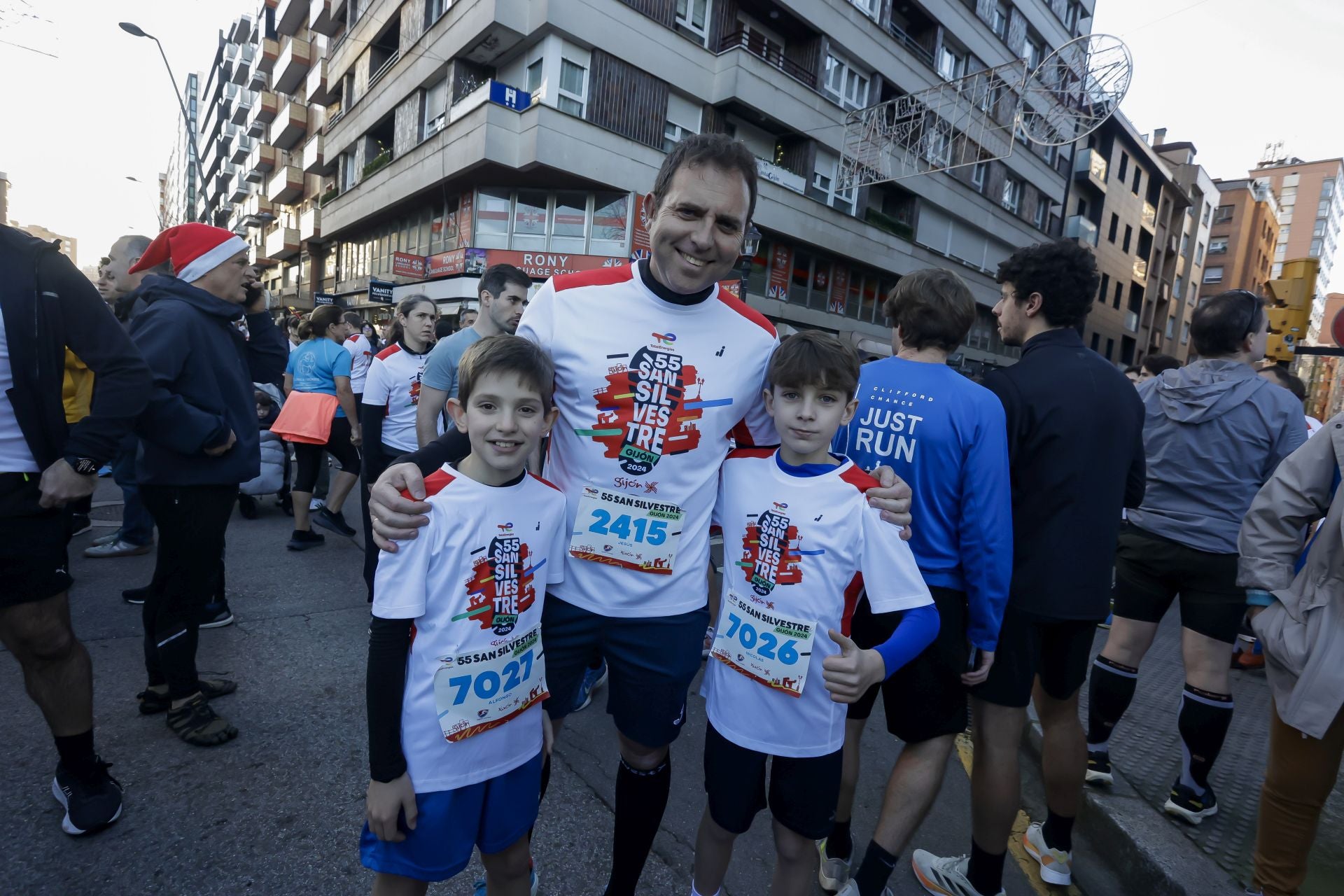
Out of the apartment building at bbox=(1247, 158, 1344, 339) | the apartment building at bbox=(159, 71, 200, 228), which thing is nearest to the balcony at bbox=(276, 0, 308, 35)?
the apartment building at bbox=(159, 71, 200, 228)

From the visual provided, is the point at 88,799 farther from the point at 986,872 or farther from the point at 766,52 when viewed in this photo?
the point at 766,52

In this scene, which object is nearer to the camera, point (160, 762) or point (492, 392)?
point (492, 392)

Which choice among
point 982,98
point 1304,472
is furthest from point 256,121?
point 1304,472

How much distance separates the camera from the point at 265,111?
40.9 meters

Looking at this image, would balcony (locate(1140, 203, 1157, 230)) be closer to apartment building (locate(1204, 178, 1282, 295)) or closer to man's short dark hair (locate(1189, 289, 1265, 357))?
apartment building (locate(1204, 178, 1282, 295))

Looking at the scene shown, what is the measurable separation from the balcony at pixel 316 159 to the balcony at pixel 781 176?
19599mm

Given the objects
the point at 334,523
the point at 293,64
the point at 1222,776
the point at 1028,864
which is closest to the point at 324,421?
the point at 334,523

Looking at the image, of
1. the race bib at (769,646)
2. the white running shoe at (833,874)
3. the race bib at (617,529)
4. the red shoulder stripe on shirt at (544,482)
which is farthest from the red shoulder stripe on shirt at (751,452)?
the white running shoe at (833,874)

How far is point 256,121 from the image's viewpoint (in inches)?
1708

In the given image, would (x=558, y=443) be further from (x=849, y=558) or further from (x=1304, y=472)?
(x=1304, y=472)

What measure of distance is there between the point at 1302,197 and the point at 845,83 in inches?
3139

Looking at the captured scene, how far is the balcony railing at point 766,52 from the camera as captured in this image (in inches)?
765

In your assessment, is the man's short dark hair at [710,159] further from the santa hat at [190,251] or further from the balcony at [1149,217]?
the balcony at [1149,217]

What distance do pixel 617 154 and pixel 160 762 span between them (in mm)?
17263
